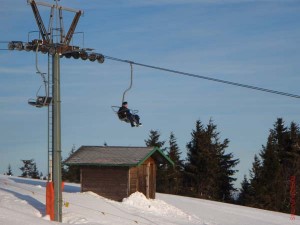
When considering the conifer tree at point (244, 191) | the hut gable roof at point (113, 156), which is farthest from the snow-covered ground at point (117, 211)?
the conifer tree at point (244, 191)

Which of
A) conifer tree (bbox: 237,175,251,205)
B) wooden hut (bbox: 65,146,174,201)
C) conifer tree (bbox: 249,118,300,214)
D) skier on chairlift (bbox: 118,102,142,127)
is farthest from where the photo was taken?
conifer tree (bbox: 237,175,251,205)

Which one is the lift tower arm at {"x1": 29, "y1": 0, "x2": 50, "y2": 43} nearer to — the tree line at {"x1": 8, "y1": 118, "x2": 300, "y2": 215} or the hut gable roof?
the hut gable roof

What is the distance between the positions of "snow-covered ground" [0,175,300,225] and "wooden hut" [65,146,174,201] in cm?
71

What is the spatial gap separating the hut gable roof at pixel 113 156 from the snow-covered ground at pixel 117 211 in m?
1.90

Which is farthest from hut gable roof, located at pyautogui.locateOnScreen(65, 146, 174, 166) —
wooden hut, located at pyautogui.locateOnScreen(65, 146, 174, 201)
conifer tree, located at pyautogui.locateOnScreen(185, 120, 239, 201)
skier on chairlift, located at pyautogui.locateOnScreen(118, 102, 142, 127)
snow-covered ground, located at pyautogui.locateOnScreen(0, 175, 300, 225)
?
conifer tree, located at pyautogui.locateOnScreen(185, 120, 239, 201)

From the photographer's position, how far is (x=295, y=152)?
244ft

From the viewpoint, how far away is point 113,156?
122 ft

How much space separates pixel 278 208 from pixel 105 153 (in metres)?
33.2

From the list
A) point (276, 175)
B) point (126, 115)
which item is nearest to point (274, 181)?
point (276, 175)

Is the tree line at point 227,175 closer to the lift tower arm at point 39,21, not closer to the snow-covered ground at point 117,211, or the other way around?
the snow-covered ground at point 117,211

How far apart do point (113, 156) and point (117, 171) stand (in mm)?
1291

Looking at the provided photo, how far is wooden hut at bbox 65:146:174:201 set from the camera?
3609 cm

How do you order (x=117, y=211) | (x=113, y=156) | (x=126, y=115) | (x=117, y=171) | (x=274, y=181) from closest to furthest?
(x=126, y=115)
(x=117, y=211)
(x=117, y=171)
(x=113, y=156)
(x=274, y=181)

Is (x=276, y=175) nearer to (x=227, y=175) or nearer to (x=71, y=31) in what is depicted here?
(x=227, y=175)
